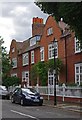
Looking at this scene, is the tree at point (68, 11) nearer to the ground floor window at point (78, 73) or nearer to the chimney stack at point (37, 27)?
the ground floor window at point (78, 73)

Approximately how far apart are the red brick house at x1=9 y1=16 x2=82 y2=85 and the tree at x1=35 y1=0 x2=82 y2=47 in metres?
6.18

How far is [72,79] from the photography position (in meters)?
34.1

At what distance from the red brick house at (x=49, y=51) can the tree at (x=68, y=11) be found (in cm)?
618

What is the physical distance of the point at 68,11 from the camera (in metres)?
16.0

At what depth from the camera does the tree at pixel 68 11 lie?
15.8 metres

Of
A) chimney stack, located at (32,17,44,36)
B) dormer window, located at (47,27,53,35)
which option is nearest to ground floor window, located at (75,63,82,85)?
dormer window, located at (47,27,53,35)

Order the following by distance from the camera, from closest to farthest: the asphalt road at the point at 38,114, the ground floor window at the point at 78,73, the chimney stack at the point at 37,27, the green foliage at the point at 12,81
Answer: the asphalt road at the point at 38,114 → the ground floor window at the point at 78,73 → the green foliage at the point at 12,81 → the chimney stack at the point at 37,27

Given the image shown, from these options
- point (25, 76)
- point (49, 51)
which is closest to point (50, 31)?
point (49, 51)

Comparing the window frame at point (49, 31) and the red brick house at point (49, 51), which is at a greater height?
the window frame at point (49, 31)

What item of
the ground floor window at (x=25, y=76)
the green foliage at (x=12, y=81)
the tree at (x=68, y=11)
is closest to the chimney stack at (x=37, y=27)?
the ground floor window at (x=25, y=76)

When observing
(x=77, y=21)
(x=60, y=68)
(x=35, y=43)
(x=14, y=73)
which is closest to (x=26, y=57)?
(x=35, y=43)

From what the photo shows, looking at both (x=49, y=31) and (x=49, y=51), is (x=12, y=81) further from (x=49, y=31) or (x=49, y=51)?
(x=49, y=31)

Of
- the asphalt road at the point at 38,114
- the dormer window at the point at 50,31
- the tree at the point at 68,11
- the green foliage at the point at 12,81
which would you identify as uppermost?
the dormer window at the point at 50,31

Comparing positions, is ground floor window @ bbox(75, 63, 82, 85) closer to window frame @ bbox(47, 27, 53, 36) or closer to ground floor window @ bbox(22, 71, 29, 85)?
window frame @ bbox(47, 27, 53, 36)
